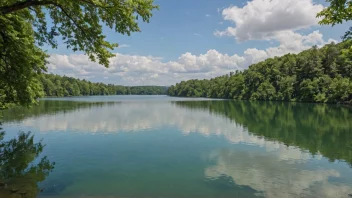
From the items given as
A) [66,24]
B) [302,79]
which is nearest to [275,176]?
[66,24]

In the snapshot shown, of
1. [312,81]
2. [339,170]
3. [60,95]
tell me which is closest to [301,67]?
[312,81]

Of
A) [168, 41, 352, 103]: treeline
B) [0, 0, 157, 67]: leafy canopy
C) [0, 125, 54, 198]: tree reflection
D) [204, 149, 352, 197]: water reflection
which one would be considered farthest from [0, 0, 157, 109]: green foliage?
[168, 41, 352, 103]: treeline

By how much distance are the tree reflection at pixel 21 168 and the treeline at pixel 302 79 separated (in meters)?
77.3

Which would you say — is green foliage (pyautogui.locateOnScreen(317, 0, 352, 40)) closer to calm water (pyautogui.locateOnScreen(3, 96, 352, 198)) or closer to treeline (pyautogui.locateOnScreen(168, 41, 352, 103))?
calm water (pyautogui.locateOnScreen(3, 96, 352, 198))

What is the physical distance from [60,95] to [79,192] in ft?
545

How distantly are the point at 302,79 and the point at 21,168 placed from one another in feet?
363

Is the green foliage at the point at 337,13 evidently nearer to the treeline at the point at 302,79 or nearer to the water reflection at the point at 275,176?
the water reflection at the point at 275,176

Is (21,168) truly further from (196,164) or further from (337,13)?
(337,13)

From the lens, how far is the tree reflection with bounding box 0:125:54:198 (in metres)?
12.1

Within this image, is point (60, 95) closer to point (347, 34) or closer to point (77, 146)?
point (77, 146)

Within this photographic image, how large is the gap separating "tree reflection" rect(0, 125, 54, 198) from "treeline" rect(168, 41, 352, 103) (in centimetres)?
7734

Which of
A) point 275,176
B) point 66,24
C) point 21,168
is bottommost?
point 275,176

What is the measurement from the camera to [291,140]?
88.5 ft

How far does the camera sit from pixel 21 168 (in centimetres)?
1576
